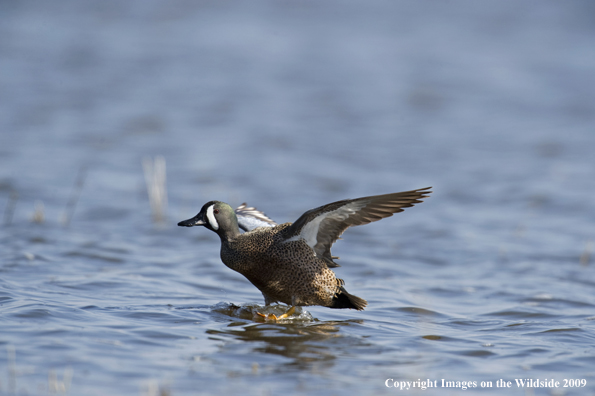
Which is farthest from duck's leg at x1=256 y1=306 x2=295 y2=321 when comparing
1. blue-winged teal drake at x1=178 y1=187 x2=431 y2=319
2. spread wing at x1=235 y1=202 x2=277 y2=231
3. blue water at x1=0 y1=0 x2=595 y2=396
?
spread wing at x1=235 y1=202 x2=277 y2=231

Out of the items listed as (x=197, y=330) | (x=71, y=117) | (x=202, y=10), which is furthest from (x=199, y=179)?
(x=202, y=10)

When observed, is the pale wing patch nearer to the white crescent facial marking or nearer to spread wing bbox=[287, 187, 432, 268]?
spread wing bbox=[287, 187, 432, 268]

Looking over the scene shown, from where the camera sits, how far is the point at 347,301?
588 centimetres

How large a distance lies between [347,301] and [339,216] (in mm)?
853

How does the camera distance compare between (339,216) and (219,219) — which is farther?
(219,219)

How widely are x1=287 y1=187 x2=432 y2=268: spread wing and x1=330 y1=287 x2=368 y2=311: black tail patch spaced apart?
0.26 meters

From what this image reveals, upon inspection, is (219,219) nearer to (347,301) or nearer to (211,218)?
(211,218)

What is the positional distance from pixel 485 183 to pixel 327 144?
131 inches

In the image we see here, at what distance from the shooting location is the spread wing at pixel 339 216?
5.21 m

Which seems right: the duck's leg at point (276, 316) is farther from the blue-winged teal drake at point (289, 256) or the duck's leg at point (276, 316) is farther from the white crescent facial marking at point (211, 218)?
the white crescent facial marking at point (211, 218)

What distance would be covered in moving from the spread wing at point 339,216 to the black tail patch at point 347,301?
26 cm

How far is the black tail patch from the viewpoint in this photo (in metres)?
5.82

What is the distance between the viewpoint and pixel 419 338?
5332 mm

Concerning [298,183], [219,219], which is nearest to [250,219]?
[219,219]
